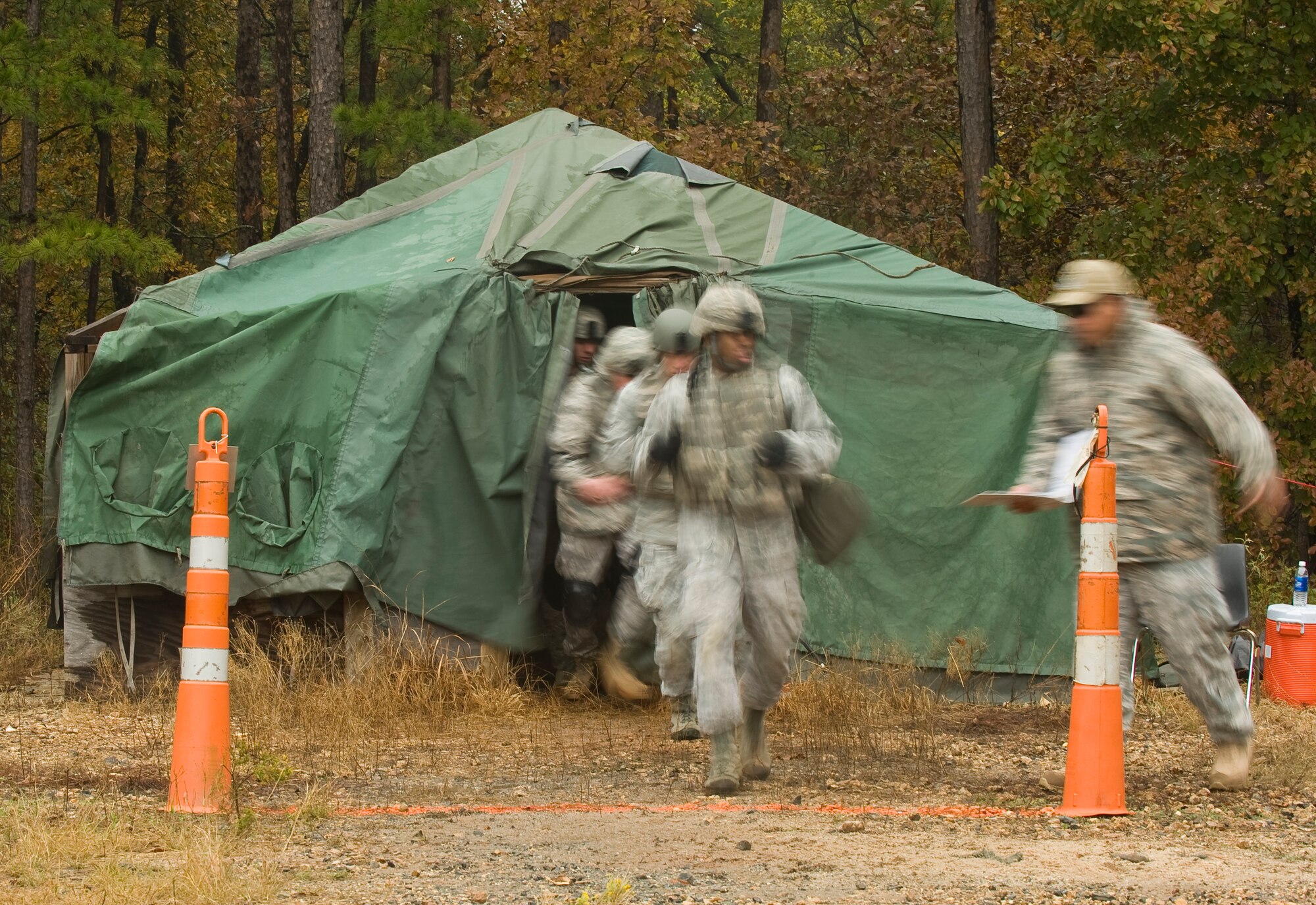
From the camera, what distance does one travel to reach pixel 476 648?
772cm

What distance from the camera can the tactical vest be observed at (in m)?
5.25

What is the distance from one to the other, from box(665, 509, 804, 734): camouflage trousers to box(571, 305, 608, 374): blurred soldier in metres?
2.52

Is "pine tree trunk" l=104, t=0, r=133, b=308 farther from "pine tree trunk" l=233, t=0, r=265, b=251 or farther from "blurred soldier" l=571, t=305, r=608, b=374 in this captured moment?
"blurred soldier" l=571, t=305, r=608, b=374

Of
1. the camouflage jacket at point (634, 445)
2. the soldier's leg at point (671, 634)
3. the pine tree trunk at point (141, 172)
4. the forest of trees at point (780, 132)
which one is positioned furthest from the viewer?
the pine tree trunk at point (141, 172)

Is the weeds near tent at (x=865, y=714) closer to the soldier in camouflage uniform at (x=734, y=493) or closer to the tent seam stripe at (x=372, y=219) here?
the soldier in camouflage uniform at (x=734, y=493)

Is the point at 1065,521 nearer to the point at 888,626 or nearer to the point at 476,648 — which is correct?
the point at 888,626

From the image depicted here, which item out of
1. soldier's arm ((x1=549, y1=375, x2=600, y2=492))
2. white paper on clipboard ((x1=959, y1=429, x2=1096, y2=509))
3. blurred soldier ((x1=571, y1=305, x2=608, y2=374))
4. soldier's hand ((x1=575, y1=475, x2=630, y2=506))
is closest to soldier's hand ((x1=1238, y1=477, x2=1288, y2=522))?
white paper on clipboard ((x1=959, y1=429, x2=1096, y2=509))

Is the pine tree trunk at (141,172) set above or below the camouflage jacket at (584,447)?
above

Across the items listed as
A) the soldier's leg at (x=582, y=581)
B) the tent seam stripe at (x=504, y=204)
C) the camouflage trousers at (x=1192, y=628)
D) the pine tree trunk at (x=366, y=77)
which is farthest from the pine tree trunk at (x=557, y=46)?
the camouflage trousers at (x=1192, y=628)

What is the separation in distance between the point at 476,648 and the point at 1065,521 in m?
3.07

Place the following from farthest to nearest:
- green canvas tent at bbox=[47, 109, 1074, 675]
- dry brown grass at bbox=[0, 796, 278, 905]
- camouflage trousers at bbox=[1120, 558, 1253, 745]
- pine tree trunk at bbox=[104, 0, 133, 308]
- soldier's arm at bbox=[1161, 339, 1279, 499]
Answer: pine tree trunk at bbox=[104, 0, 133, 308] < green canvas tent at bbox=[47, 109, 1074, 675] < camouflage trousers at bbox=[1120, 558, 1253, 745] < soldier's arm at bbox=[1161, 339, 1279, 499] < dry brown grass at bbox=[0, 796, 278, 905]

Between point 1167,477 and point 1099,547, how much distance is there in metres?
0.57

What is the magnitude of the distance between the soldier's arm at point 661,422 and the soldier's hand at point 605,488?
2.51 feet

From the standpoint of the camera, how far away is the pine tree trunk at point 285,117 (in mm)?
17922
